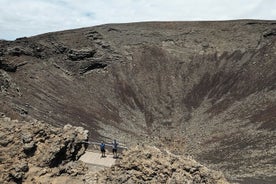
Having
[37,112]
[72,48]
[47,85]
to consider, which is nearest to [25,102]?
[37,112]

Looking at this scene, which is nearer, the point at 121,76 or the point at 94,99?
the point at 94,99

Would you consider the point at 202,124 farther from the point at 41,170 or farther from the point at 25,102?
the point at 41,170

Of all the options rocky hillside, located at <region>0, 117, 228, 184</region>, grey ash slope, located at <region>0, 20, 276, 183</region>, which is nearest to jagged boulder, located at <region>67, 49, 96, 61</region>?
grey ash slope, located at <region>0, 20, 276, 183</region>

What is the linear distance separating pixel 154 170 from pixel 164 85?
6472cm

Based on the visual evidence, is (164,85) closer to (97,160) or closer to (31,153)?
(97,160)

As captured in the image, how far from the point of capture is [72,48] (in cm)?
7662

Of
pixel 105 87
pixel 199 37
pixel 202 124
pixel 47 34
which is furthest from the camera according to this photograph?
pixel 199 37

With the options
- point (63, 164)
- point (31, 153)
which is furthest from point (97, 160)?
point (31, 153)

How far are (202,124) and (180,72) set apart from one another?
18003 mm

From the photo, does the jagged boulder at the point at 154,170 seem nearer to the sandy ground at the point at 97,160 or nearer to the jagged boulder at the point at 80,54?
the sandy ground at the point at 97,160

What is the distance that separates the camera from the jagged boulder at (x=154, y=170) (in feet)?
34.8

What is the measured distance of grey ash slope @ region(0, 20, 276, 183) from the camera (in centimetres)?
5292

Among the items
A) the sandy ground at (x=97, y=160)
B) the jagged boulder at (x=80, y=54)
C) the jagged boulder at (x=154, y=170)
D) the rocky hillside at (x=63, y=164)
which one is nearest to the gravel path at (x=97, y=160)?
the sandy ground at (x=97, y=160)

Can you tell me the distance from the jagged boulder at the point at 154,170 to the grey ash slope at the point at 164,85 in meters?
30.7
